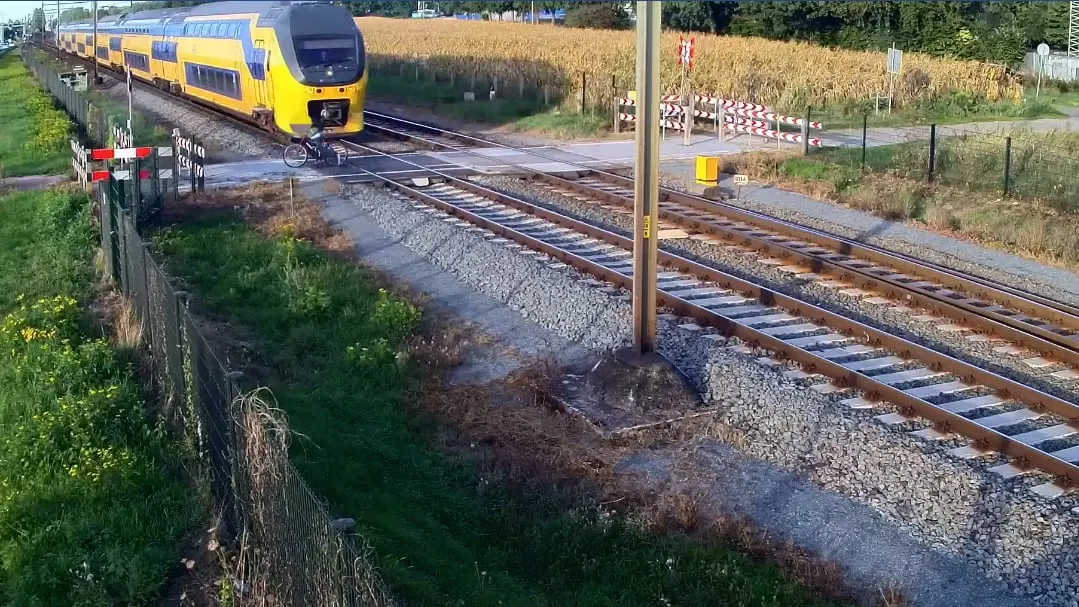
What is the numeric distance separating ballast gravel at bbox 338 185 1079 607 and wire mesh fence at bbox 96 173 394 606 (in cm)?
339

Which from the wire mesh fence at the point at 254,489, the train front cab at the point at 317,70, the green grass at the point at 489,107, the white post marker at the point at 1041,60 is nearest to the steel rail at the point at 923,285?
the train front cab at the point at 317,70

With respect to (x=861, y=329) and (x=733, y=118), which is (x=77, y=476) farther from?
(x=733, y=118)

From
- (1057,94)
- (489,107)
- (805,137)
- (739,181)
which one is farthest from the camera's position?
(1057,94)

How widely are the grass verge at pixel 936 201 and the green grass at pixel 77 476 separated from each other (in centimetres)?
1194

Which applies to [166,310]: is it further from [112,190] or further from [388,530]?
[112,190]

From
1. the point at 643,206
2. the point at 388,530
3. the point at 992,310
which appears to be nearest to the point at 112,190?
the point at 643,206

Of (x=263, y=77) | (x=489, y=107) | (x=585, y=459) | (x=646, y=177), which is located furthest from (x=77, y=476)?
(x=489, y=107)

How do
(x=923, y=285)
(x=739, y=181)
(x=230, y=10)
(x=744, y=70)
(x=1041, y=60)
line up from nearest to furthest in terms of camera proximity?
(x=923, y=285)
(x=739, y=181)
(x=230, y=10)
(x=744, y=70)
(x=1041, y=60)

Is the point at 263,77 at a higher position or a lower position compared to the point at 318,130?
higher

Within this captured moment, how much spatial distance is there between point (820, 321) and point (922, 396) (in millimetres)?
2226

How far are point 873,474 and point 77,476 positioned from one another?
5481mm

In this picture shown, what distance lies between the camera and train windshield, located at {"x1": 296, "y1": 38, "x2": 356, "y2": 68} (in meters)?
22.0

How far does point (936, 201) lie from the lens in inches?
708

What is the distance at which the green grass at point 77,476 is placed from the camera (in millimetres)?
6141
